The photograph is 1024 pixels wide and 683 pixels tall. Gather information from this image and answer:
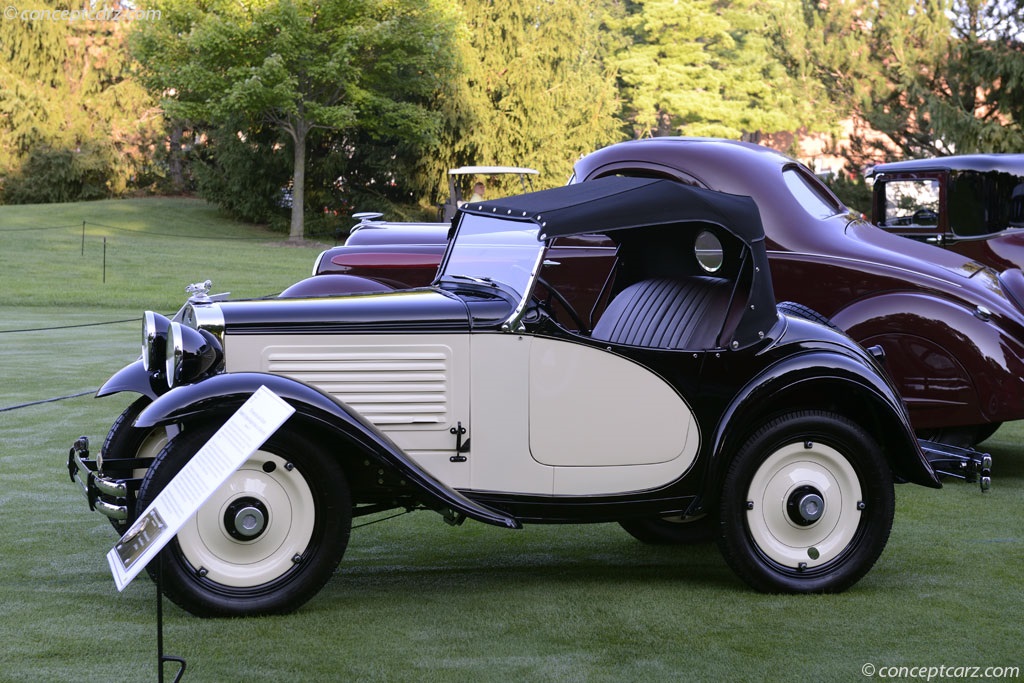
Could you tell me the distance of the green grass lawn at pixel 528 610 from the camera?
13.0 feet

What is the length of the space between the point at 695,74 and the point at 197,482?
187 feet

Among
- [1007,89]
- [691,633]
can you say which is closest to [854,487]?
[691,633]

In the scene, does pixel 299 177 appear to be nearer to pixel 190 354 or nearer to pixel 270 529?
pixel 190 354

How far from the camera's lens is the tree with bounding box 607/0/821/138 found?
5538cm

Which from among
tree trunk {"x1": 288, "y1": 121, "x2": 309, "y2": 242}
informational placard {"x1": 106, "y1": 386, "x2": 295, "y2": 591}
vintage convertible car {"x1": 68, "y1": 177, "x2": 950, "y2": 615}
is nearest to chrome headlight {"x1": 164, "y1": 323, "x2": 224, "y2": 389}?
vintage convertible car {"x1": 68, "y1": 177, "x2": 950, "y2": 615}

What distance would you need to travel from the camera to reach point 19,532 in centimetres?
579

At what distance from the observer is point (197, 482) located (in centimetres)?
343

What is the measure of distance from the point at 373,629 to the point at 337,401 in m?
0.87

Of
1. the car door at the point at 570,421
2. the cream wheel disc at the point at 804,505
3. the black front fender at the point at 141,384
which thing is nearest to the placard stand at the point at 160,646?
the car door at the point at 570,421

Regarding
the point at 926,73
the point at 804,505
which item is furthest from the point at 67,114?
the point at 804,505
